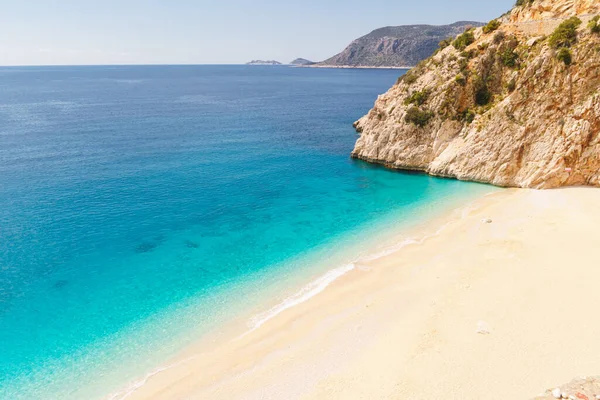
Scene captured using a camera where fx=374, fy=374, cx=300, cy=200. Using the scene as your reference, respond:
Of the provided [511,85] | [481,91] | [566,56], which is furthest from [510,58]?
[566,56]

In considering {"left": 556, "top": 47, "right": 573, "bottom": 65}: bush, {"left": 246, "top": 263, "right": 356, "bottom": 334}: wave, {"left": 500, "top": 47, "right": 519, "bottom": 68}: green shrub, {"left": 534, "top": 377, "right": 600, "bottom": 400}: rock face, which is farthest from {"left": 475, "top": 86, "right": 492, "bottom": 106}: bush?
{"left": 534, "top": 377, "right": 600, "bottom": 400}: rock face

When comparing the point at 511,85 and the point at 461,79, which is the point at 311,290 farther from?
the point at 461,79

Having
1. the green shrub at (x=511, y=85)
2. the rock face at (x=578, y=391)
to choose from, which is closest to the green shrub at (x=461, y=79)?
the green shrub at (x=511, y=85)

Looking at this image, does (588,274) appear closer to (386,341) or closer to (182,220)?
(386,341)

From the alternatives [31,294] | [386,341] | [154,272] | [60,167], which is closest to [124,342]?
[154,272]

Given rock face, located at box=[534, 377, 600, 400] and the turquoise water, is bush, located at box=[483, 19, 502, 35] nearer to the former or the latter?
the turquoise water
